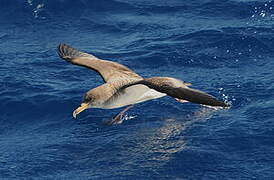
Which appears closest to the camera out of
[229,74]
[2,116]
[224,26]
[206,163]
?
[206,163]

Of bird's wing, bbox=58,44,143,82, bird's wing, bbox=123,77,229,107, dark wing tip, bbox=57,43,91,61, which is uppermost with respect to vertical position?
bird's wing, bbox=123,77,229,107

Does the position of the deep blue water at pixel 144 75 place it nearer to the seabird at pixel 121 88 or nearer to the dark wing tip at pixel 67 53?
the seabird at pixel 121 88

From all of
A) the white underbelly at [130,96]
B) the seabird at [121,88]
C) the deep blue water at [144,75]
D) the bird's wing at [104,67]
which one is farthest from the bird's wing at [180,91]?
the bird's wing at [104,67]

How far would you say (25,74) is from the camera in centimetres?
2106

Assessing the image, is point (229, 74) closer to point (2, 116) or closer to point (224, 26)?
point (224, 26)

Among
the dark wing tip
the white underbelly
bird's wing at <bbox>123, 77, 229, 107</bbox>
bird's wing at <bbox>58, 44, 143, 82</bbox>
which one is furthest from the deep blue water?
bird's wing at <bbox>123, 77, 229, 107</bbox>

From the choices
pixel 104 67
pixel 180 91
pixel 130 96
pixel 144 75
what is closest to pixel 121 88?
pixel 130 96

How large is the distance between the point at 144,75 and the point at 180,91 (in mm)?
6194

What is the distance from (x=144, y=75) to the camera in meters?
20.5

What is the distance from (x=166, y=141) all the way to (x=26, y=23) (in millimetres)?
10240

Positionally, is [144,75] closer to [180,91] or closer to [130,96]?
[130,96]

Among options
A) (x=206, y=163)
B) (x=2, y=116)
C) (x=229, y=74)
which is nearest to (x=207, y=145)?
(x=206, y=163)

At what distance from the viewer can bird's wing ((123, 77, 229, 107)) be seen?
13828mm

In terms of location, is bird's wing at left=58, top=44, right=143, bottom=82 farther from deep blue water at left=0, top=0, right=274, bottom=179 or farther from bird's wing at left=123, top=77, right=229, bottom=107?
bird's wing at left=123, top=77, right=229, bottom=107
